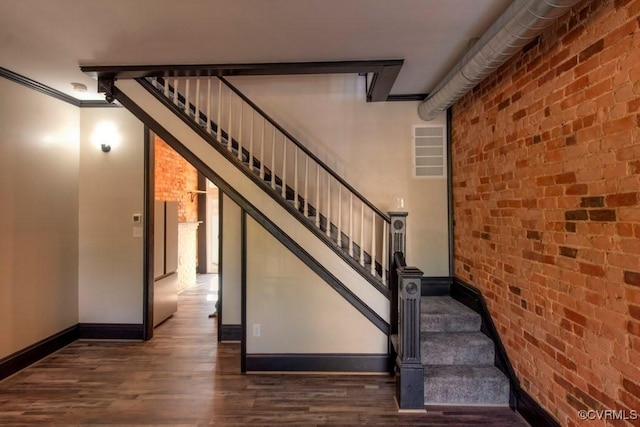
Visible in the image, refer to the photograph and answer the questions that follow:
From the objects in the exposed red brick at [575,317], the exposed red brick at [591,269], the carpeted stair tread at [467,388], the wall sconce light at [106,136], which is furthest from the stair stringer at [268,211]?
the exposed red brick at [591,269]

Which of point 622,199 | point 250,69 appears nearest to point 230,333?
point 250,69

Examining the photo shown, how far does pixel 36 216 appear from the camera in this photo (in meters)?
3.43

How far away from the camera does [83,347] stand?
3.78 metres

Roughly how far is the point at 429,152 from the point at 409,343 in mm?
2142

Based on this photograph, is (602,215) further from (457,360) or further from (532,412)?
(457,360)

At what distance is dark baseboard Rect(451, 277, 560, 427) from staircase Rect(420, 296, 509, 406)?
0.05 meters

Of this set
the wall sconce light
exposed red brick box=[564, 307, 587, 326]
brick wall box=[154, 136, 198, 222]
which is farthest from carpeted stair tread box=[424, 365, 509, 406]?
brick wall box=[154, 136, 198, 222]

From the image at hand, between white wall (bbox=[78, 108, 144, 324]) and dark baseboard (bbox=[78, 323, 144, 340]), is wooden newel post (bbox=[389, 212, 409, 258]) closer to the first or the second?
white wall (bbox=[78, 108, 144, 324])

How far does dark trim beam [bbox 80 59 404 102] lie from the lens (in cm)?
289

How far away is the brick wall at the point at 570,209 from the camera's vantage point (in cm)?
161

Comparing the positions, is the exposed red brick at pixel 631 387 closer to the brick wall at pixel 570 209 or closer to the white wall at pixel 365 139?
the brick wall at pixel 570 209

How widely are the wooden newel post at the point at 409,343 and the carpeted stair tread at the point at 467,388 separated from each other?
126 mm

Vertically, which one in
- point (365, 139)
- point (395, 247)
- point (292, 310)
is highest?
point (365, 139)

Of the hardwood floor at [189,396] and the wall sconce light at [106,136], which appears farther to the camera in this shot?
the wall sconce light at [106,136]
